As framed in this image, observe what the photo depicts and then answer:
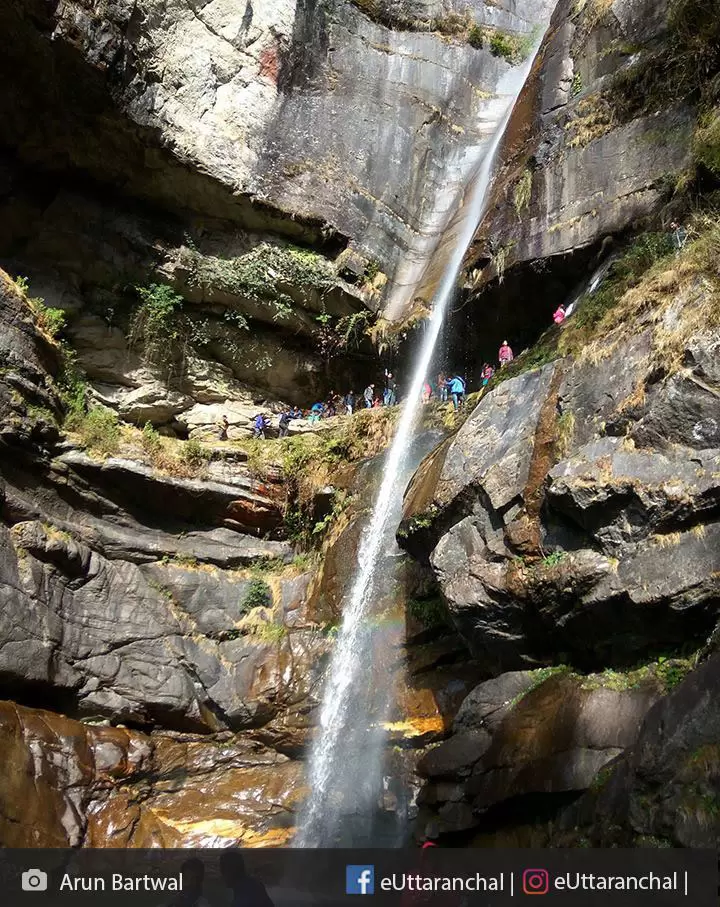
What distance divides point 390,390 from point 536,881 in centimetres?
1403

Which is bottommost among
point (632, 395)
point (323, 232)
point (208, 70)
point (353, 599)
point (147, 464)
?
point (353, 599)

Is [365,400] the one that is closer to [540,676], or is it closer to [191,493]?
[191,493]

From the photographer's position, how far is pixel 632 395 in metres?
7.91

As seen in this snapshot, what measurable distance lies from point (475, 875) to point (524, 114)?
15.7 metres

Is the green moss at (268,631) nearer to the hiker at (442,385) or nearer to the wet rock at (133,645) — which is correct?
the wet rock at (133,645)

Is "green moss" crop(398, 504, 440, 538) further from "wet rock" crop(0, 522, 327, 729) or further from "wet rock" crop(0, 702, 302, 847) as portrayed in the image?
"wet rock" crop(0, 702, 302, 847)

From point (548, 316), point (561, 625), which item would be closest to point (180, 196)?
point (548, 316)

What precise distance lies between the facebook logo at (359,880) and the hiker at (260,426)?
42.4 feet

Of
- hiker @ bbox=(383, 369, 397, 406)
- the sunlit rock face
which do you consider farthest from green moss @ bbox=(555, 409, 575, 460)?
the sunlit rock face

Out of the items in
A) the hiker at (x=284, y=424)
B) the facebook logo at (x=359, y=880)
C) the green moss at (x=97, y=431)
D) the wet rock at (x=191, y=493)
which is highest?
the hiker at (x=284, y=424)

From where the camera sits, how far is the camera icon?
6248 mm

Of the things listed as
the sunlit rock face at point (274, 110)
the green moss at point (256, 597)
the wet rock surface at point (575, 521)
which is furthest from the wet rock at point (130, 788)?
the sunlit rock face at point (274, 110)

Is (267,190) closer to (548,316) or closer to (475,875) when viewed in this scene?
(548,316)

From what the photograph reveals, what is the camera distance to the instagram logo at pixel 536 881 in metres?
5.00
